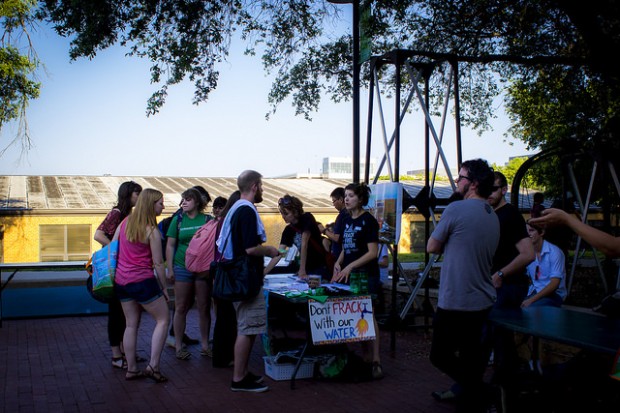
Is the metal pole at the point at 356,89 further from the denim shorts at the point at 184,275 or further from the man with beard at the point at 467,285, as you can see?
the man with beard at the point at 467,285

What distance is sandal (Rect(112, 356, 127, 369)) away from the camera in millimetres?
6848

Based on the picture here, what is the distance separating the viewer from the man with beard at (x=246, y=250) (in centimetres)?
568

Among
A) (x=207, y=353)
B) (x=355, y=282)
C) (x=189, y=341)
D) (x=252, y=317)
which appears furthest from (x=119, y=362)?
(x=355, y=282)

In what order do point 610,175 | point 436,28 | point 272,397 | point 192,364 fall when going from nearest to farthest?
point 272,397 → point 192,364 → point 610,175 → point 436,28

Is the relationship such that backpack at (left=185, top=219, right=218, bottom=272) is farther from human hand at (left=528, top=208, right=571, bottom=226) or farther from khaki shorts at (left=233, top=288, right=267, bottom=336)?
human hand at (left=528, top=208, right=571, bottom=226)

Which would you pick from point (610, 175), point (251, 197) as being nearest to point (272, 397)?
point (251, 197)

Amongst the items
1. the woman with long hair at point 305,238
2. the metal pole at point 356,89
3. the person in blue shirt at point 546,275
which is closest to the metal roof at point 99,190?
the metal pole at point 356,89

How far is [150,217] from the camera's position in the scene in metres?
6.11

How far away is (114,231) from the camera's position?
695 centimetres

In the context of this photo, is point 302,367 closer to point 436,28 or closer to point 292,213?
point 292,213

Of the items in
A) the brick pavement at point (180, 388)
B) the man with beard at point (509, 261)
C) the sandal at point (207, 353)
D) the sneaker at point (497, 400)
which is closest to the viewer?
the sneaker at point (497, 400)

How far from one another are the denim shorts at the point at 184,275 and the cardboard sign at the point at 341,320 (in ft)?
6.09

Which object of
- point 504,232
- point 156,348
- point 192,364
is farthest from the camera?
point 192,364

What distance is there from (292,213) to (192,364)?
207cm
